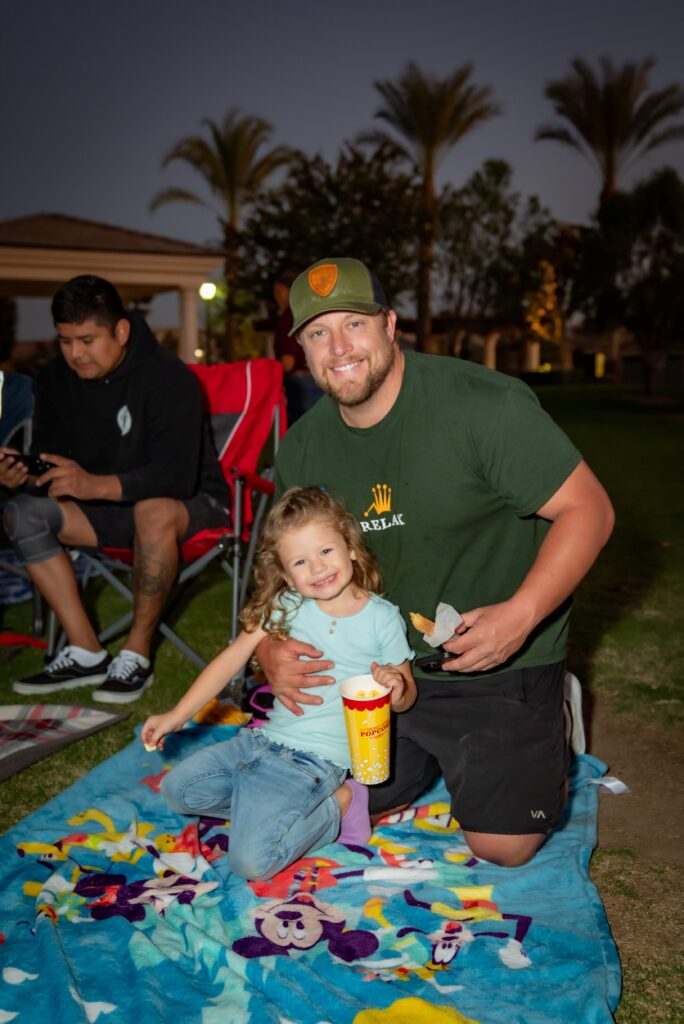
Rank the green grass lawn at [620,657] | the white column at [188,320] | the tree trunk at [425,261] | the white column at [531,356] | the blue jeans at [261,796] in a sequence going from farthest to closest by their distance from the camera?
the white column at [531,356], the tree trunk at [425,261], the white column at [188,320], the blue jeans at [261,796], the green grass lawn at [620,657]


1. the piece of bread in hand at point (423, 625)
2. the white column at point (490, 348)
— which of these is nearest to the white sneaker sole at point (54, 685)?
the piece of bread in hand at point (423, 625)

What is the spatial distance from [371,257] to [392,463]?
71.2 ft

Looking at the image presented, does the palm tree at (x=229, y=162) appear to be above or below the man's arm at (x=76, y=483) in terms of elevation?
above

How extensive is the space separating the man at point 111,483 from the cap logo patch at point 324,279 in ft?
5.19

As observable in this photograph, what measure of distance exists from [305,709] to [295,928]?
1.85 feet

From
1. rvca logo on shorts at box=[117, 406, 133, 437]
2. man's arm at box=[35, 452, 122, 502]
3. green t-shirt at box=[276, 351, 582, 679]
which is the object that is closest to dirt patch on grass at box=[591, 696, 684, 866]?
green t-shirt at box=[276, 351, 582, 679]

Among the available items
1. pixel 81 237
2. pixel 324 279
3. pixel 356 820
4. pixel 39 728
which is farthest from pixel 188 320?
pixel 356 820

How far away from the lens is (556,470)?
2340 millimetres

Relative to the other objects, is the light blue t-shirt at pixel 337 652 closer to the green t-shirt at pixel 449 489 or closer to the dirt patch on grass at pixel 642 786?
the green t-shirt at pixel 449 489

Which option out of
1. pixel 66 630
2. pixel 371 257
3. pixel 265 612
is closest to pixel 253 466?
pixel 66 630

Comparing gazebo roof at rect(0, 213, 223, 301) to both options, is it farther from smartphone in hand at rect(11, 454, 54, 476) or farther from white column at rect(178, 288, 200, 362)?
smartphone in hand at rect(11, 454, 54, 476)

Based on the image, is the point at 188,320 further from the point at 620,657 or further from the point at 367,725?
the point at 367,725

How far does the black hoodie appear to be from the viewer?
3.99m

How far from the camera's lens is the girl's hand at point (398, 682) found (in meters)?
2.39
